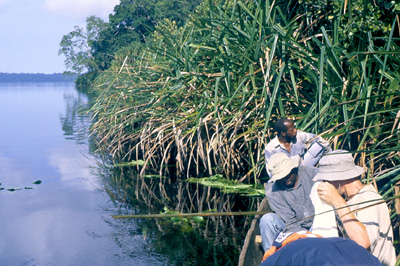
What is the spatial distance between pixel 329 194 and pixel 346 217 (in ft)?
0.62

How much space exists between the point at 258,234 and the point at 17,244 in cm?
395

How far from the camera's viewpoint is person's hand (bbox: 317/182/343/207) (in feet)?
11.2

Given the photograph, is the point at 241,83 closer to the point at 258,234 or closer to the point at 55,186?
the point at 258,234

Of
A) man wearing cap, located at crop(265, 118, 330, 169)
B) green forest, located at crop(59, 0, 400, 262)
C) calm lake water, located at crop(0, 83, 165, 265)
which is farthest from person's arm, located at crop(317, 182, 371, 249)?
calm lake water, located at crop(0, 83, 165, 265)

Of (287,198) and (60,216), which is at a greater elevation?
(287,198)

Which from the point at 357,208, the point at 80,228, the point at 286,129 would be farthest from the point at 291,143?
the point at 80,228

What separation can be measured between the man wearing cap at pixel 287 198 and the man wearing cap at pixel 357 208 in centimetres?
91

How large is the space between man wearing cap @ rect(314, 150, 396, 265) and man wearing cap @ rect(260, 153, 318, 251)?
0.91 meters

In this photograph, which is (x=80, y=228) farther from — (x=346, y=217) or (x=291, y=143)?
(x=346, y=217)

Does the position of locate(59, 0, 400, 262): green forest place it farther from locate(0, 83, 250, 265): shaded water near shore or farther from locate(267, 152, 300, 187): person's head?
locate(0, 83, 250, 265): shaded water near shore

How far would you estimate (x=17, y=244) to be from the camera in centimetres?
753

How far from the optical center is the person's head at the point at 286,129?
6.11 metres

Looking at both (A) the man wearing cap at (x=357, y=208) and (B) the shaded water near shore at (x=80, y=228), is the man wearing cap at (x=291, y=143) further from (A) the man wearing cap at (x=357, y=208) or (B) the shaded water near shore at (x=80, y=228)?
(A) the man wearing cap at (x=357, y=208)

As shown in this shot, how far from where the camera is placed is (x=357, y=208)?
349 cm
